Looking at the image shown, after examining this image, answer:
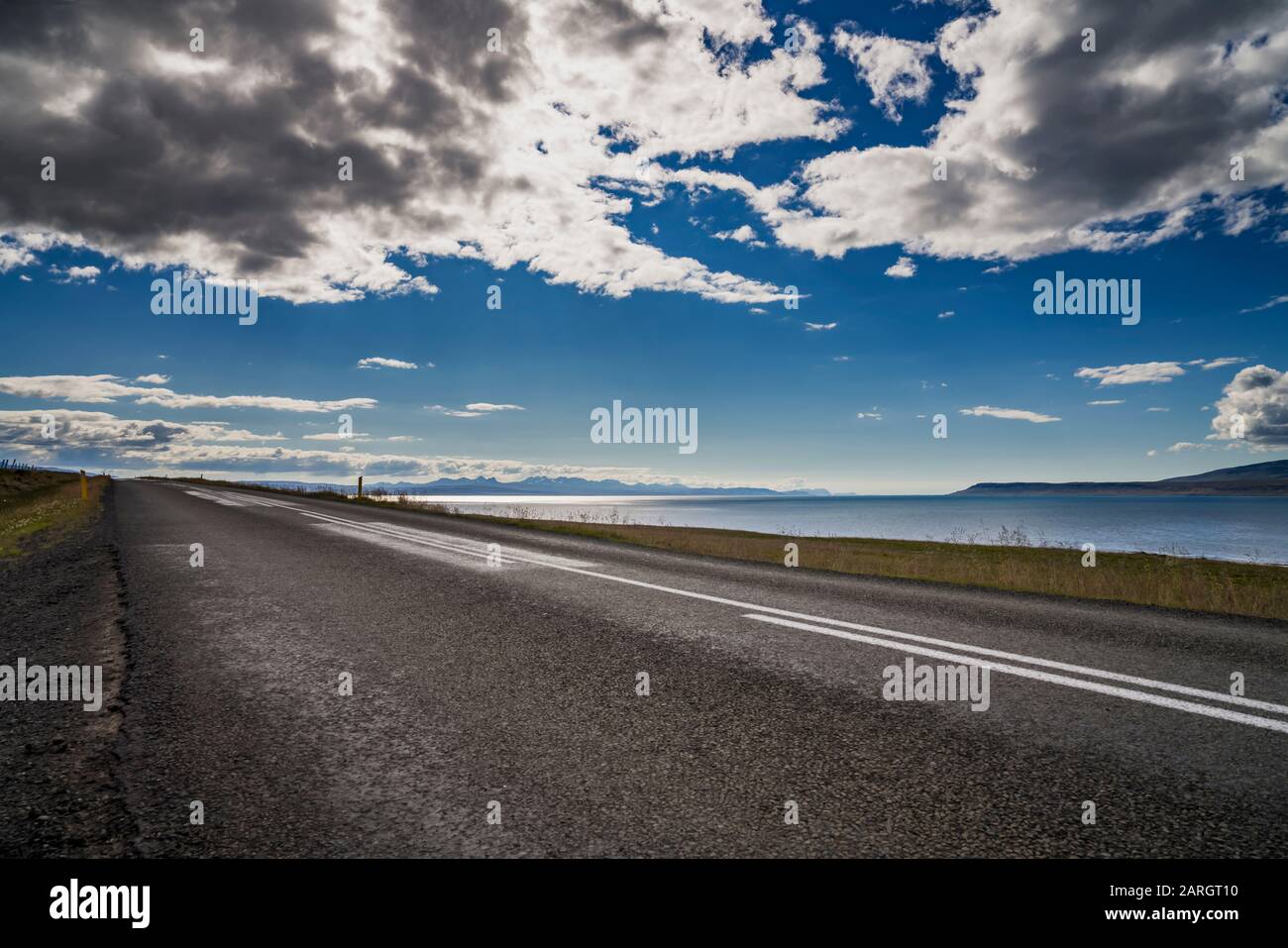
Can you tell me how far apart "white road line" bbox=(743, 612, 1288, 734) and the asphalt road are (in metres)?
0.03

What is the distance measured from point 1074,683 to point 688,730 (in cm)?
299

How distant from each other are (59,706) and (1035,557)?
33.5m

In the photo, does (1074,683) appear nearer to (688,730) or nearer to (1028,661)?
(1028,661)

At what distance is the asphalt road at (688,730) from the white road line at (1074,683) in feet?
0.11

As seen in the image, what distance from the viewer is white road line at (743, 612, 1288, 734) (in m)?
4.03

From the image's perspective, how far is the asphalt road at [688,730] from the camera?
2.72 m

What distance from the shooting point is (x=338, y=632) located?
6.52m

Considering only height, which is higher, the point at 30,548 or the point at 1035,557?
the point at 30,548

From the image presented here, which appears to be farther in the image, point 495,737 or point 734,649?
point 734,649

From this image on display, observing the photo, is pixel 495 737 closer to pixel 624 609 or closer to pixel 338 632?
pixel 338 632

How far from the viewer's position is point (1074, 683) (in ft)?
15.8
